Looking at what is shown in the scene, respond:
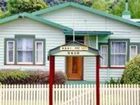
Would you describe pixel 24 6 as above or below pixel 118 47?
above

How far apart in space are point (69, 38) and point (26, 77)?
6358 millimetres

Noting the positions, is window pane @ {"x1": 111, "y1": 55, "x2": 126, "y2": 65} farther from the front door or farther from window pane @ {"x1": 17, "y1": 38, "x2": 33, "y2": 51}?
window pane @ {"x1": 17, "y1": 38, "x2": 33, "y2": 51}

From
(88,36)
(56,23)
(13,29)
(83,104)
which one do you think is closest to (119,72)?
(88,36)

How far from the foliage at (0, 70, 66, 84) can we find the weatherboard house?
3707 millimetres

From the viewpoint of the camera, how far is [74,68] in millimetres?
31250

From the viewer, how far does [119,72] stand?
30797 mm

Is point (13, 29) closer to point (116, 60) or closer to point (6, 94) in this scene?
point (116, 60)

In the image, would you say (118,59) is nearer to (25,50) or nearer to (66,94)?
(25,50)

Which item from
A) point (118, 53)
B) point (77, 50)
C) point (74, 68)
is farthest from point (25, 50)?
point (77, 50)

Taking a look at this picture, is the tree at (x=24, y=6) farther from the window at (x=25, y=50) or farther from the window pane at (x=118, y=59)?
the window at (x=25, y=50)

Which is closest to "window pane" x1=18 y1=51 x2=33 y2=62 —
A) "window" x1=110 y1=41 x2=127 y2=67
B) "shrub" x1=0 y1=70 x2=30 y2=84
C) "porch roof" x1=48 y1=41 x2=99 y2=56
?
"shrub" x1=0 y1=70 x2=30 y2=84

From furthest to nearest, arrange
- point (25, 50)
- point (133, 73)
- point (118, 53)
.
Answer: point (118, 53), point (25, 50), point (133, 73)

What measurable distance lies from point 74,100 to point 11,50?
373 inches

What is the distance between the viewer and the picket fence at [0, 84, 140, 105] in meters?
20.9
